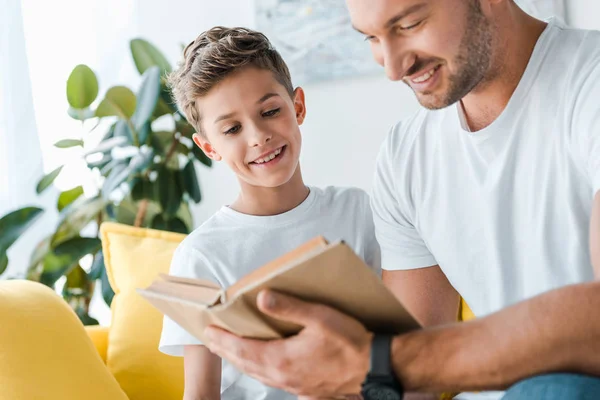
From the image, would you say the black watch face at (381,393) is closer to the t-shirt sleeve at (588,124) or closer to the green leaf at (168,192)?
the t-shirt sleeve at (588,124)

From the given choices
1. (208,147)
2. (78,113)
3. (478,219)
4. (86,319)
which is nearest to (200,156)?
(78,113)

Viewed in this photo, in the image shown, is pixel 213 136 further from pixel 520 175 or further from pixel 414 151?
pixel 520 175

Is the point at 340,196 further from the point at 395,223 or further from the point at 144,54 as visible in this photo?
the point at 144,54

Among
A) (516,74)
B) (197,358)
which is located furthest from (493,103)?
(197,358)

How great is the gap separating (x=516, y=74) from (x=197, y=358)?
0.79 metres

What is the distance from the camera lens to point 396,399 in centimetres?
98

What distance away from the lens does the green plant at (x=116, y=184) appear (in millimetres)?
2650

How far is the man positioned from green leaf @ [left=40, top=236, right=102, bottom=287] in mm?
1443

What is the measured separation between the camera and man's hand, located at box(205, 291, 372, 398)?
0.95 meters

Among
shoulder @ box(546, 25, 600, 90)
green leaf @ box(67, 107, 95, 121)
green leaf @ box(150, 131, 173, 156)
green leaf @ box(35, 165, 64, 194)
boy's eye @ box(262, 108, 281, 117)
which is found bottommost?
green leaf @ box(35, 165, 64, 194)

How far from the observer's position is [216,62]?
1603 millimetres

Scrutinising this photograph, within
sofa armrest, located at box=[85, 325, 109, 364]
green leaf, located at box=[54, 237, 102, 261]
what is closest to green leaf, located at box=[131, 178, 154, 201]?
green leaf, located at box=[54, 237, 102, 261]

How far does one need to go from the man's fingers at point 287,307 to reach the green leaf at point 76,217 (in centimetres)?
189

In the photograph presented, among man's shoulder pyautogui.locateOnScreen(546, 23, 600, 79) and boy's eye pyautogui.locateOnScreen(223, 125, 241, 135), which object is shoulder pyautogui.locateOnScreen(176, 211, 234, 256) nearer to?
boy's eye pyautogui.locateOnScreen(223, 125, 241, 135)
